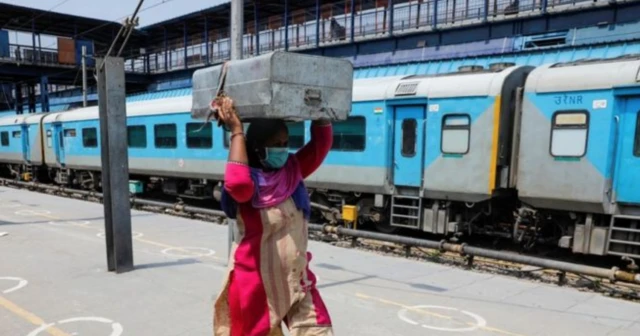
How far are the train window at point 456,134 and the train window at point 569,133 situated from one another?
1.42 m

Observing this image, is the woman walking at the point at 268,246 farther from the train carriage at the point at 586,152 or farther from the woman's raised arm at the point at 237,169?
the train carriage at the point at 586,152

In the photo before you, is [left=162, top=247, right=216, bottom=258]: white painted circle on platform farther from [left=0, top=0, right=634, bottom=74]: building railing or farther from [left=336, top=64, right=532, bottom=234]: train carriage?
[left=0, top=0, right=634, bottom=74]: building railing

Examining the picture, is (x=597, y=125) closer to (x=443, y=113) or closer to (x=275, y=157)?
(x=443, y=113)

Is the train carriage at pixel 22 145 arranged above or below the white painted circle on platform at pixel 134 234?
above

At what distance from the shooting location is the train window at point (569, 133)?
24.8 feet

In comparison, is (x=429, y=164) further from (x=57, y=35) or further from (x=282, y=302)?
(x=57, y=35)

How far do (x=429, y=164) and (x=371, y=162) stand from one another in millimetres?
1267

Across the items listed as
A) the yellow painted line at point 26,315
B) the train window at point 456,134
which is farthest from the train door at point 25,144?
the train window at point 456,134

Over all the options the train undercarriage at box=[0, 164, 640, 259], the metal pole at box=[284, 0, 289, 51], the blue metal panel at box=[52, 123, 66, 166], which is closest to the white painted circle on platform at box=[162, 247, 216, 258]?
the train undercarriage at box=[0, 164, 640, 259]

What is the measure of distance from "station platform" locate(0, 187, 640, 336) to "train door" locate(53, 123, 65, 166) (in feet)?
44.3

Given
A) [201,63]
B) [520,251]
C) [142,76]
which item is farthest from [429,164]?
[142,76]

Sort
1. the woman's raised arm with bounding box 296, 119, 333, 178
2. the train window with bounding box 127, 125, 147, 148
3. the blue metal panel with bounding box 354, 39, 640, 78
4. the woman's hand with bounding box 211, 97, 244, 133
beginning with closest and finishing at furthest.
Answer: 1. the woman's hand with bounding box 211, 97, 244, 133
2. the woman's raised arm with bounding box 296, 119, 333, 178
3. the blue metal panel with bounding box 354, 39, 640, 78
4. the train window with bounding box 127, 125, 147, 148

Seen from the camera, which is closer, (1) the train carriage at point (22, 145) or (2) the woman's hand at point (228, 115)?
(2) the woman's hand at point (228, 115)

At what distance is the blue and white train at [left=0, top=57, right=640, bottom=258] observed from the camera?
734 cm
